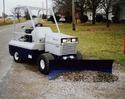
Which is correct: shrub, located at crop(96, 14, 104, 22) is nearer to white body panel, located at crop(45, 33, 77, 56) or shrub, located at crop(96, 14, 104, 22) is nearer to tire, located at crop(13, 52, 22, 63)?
tire, located at crop(13, 52, 22, 63)

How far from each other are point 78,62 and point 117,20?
160 feet

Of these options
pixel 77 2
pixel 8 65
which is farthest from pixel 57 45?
pixel 77 2

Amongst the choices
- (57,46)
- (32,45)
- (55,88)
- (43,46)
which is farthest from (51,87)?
(32,45)

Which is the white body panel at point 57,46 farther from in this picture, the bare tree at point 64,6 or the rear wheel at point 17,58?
the bare tree at point 64,6

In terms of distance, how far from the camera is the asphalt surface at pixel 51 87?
881 centimetres

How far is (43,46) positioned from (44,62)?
44.9 inches

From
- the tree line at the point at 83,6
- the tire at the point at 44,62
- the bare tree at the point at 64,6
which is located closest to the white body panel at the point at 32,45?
the tire at the point at 44,62

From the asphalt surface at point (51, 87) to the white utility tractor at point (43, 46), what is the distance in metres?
0.63

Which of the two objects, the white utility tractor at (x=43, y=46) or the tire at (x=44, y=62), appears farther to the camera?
the white utility tractor at (x=43, y=46)

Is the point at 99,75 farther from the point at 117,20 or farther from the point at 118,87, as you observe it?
the point at 117,20

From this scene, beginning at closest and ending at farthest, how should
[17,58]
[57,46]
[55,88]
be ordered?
1. [55,88]
2. [57,46]
3. [17,58]

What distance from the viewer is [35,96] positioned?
28.8 feet

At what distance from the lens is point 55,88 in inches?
380

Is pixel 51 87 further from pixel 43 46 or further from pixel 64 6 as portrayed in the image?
pixel 64 6
